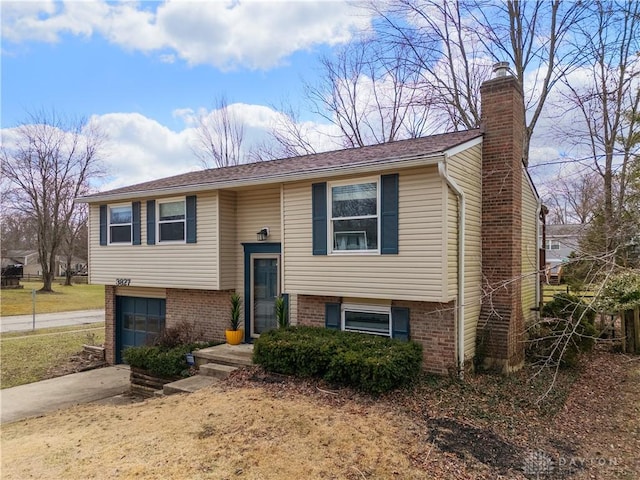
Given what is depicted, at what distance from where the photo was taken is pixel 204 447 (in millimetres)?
4957

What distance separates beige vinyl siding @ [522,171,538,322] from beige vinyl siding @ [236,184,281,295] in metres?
5.89

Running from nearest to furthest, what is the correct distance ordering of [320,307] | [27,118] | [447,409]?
1. [447,409]
2. [320,307]
3. [27,118]

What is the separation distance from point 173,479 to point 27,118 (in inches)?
1365

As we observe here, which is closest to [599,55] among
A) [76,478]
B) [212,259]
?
[212,259]

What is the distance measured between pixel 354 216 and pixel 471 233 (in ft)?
7.91

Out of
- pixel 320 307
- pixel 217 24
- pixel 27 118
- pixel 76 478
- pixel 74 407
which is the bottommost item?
pixel 74 407

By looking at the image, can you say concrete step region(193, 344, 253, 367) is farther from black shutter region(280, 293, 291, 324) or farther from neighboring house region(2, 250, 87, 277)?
neighboring house region(2, 250, 87, 277)

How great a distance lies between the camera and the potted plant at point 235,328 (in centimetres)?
983

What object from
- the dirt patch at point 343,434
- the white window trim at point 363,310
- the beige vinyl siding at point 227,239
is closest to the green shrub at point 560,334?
the dirt patch at point 343,434

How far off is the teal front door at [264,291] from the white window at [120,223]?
13.5 ft

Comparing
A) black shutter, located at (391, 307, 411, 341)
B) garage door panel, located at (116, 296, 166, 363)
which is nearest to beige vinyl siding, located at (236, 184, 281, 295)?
garage door panel, located at (116, 296, 166, 363)

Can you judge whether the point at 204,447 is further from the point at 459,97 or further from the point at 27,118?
the point at 27,118

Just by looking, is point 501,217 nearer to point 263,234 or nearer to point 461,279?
point 461,279

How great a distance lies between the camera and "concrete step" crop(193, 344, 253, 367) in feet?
28.1
